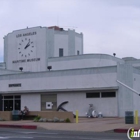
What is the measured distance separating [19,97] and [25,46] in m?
16.2

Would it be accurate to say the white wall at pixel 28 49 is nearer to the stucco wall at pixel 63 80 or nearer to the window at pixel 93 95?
the stucco wall at pixel 63 80

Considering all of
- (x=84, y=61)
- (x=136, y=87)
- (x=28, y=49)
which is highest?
(x=28, y=49)

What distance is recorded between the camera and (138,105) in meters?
39.2

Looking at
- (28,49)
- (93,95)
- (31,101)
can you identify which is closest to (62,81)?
(93,95)

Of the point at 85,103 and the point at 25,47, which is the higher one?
the point at 25,47

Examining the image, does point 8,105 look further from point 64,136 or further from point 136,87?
point 64,136

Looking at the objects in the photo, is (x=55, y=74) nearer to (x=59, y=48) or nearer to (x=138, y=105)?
(x=138, y=105)

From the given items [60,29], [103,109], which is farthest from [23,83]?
[60,29]

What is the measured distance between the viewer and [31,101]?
42750mm


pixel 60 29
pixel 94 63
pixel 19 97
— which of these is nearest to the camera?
pixel 19 97

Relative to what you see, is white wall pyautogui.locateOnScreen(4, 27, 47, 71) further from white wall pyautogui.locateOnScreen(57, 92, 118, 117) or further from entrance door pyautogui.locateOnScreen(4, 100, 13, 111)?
white wall pyautogui.locateOnScreen(57, 92, 118, 117)

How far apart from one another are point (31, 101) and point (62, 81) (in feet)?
16.2

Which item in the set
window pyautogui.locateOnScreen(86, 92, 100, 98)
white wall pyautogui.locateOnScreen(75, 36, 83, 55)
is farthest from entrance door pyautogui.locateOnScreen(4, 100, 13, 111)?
white wall pyautogui.locateOnScreen(75, 36, 83, 55)

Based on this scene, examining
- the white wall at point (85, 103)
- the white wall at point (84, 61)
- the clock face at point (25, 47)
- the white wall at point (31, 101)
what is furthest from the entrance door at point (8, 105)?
the clock face at point (25, 47)
